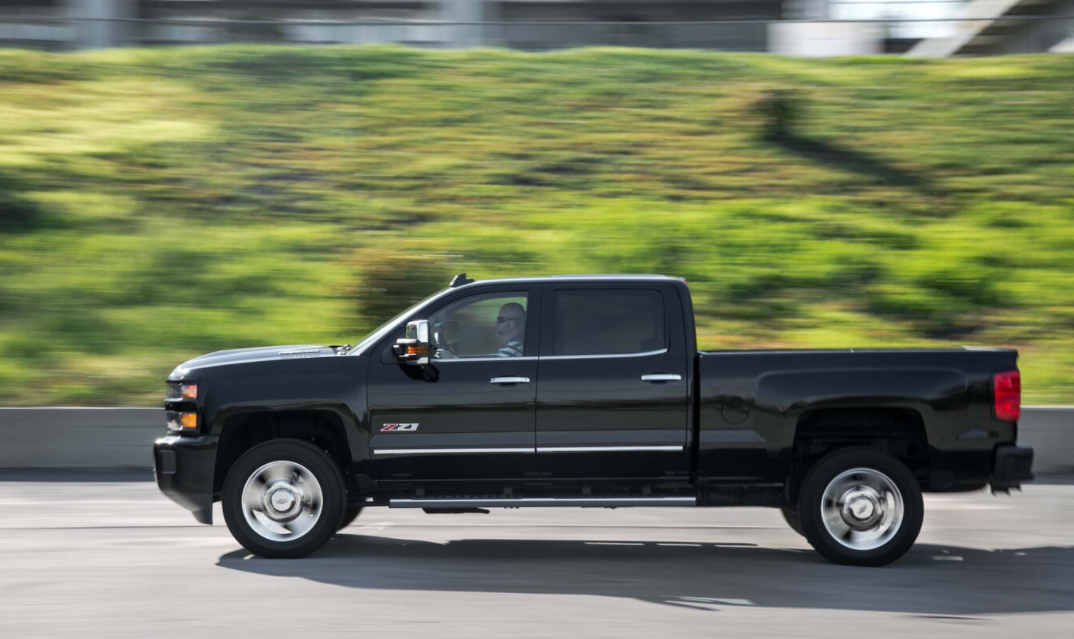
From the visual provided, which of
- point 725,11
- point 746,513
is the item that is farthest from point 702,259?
point 725,11

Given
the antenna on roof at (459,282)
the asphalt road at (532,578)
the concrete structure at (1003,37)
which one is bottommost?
the asphalt road at (532,578)

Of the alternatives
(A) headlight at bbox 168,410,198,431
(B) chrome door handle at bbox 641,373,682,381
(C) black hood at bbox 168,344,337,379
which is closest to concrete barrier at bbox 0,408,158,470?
(C) black hood at bbox 168,344,337,379

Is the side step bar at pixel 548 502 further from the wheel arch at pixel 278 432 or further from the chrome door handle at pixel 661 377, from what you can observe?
the chrome door handle at pixel 661 377

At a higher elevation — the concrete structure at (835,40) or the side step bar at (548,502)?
the concrete structure at (835,40)

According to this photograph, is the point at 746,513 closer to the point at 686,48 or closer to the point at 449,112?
the point at 449,112

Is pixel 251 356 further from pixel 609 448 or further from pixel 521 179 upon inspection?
pixel 521 179

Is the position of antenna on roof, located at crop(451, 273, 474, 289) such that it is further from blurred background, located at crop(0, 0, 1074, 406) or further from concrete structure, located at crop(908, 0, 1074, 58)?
concrete structure, located at crop(908, 0, 1074, 58)

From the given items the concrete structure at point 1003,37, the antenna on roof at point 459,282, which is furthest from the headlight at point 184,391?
the concrete structure at point 1003,37

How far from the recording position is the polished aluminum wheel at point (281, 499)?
7625 mm

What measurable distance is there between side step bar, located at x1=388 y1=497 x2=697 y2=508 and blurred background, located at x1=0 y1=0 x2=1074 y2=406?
6.27 m

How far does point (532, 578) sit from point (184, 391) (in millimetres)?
2564

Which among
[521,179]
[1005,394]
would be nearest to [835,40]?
[521,179]

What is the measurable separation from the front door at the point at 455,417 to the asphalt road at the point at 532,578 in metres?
0.63

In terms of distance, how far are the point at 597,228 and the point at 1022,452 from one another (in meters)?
10.5
